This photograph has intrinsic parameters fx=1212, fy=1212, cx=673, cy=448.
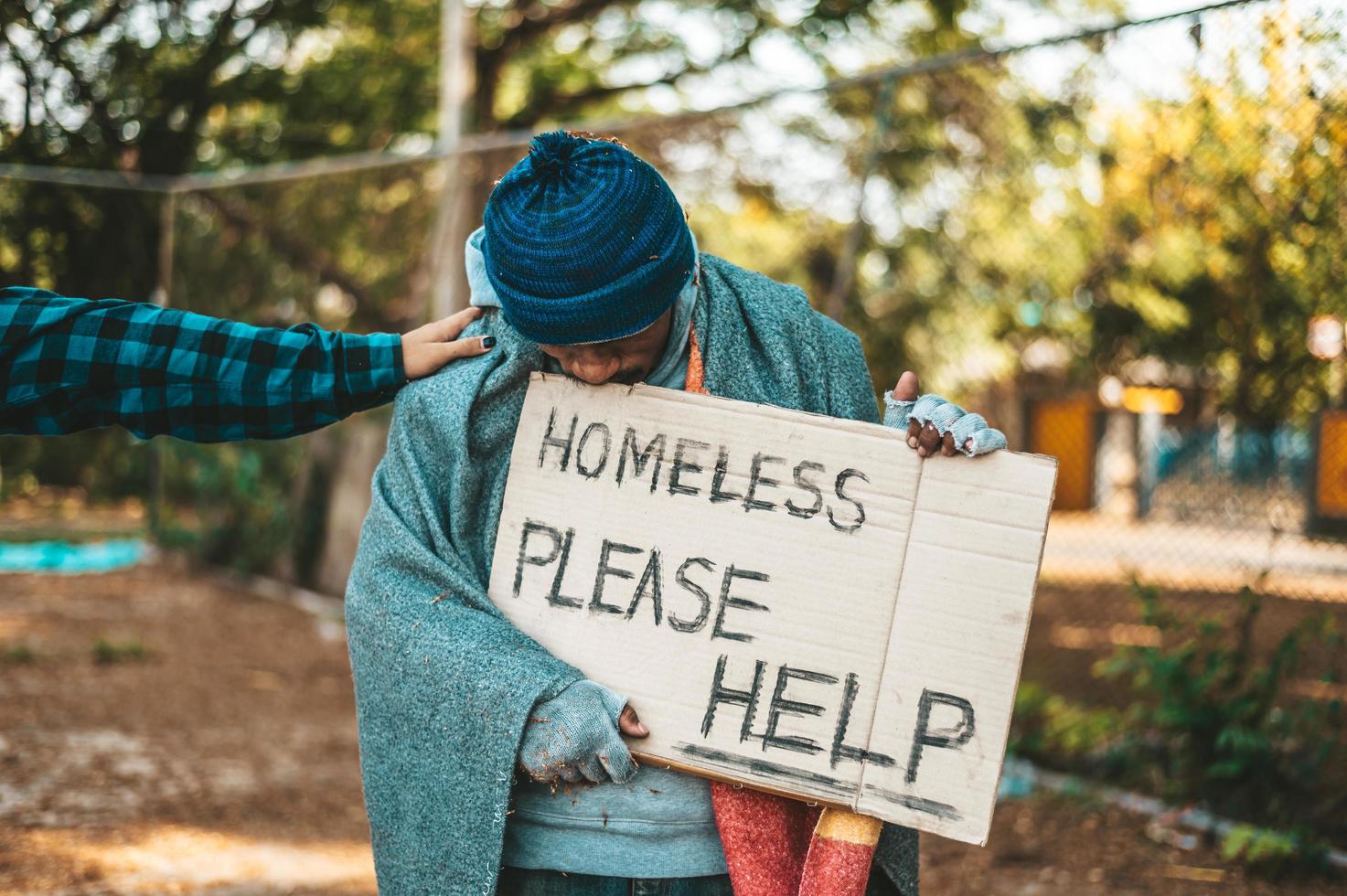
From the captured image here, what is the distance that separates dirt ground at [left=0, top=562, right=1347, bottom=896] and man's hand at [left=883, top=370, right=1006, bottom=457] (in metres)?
2.45

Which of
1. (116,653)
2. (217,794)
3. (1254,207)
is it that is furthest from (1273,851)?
(116,653)

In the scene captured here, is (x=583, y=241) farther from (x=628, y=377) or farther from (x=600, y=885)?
(x=600, y=885)

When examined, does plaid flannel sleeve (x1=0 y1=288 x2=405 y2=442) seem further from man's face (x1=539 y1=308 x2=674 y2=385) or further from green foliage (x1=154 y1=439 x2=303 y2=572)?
green foliage (x1=154 y1=439 x2=303 y2=572)

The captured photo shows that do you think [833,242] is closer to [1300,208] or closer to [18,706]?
[1300,208]

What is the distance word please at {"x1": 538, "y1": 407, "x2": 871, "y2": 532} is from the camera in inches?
67.6

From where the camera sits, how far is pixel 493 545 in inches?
71.2

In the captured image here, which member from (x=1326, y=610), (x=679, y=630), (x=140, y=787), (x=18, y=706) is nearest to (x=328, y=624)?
(x=18, y=706)

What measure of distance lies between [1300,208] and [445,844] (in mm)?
3080

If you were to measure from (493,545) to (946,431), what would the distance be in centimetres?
68

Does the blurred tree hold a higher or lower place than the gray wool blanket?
higher

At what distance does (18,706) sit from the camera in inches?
210

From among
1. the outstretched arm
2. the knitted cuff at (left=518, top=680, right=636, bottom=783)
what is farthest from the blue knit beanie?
the knitted cuff at (left=518, top=680, right=636, bottom=783)

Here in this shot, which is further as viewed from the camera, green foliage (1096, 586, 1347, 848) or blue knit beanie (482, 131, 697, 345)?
green foliage (1096, 586, 1347, 848)

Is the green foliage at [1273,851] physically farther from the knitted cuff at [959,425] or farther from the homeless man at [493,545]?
the knitted cuff at [959,425]
